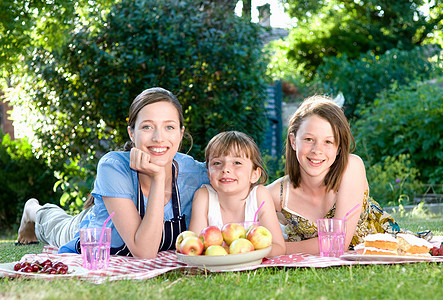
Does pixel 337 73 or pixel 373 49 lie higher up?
pixel 373 49

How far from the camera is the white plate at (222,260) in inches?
110

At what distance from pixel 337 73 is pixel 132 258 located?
9.36 meters

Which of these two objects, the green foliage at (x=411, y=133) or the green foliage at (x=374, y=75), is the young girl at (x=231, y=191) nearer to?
the green foliage at (x=411, y=133)

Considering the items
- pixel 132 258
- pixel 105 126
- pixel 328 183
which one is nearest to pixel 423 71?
pixel 105 126

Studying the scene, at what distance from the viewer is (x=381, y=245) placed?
309 cm

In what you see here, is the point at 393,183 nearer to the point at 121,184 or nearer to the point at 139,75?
the point at 139,75

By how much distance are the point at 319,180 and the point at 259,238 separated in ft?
2.98

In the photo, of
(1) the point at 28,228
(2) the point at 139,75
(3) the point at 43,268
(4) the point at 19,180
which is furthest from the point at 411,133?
(3) the point at 43,268

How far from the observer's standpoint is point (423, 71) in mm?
11562

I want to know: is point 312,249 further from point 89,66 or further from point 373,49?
point 373,49

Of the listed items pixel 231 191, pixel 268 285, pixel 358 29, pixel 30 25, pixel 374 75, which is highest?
pixel 358 29

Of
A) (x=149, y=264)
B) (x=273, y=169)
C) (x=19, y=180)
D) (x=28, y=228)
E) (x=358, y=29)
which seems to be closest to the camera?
(x=149, y=264)

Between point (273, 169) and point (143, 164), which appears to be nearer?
point (143, 164)

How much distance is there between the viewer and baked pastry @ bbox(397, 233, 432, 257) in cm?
311
